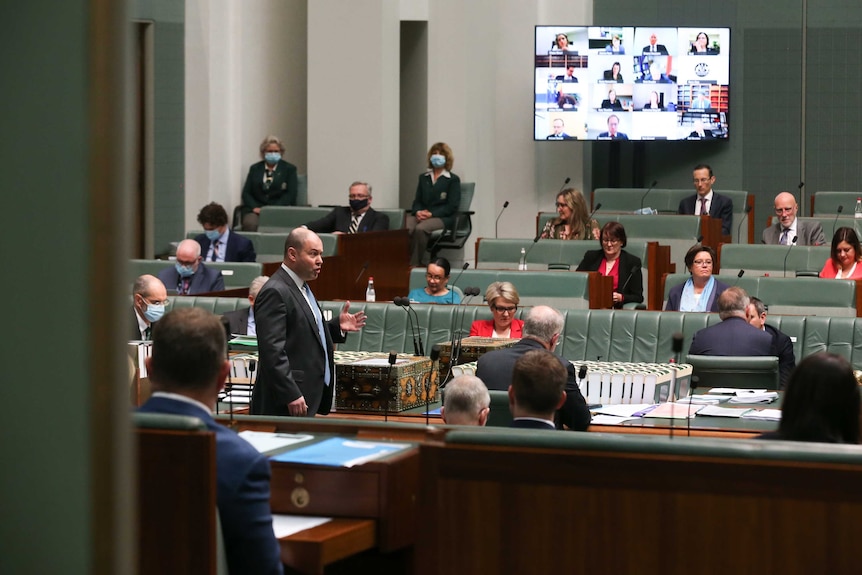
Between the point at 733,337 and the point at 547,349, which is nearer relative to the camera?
the point at 547,349

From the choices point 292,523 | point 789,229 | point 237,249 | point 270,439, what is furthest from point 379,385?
point 789,229

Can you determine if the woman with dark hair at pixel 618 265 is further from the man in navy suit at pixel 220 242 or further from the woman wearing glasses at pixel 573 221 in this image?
the man in navy suit at pixel 220 242

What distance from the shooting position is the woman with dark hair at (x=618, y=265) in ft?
32.5

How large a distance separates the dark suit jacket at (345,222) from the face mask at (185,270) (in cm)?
320

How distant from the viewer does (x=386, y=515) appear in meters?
2.44

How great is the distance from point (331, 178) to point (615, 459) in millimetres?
12510

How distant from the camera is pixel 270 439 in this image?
2.72 meters

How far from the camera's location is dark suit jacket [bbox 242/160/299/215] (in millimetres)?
14211

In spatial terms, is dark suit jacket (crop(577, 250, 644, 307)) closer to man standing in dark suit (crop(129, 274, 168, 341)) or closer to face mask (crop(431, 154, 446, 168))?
man standing in dark suit (crop(129, 274, 168, 341))

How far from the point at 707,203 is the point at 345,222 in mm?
3666

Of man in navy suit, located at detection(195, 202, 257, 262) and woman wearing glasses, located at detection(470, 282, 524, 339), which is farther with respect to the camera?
man in navy suit, located at detection(195, 202, 257, 262)

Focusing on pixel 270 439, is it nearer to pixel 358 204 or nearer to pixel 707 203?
pixel 358 204

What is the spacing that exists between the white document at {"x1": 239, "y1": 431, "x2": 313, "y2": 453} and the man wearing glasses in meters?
9.79

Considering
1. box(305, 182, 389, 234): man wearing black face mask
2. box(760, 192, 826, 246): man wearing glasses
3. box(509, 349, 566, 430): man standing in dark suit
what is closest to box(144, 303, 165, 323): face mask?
box(509, 349, 566, 430): man standing in dark suit
